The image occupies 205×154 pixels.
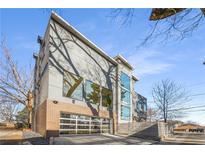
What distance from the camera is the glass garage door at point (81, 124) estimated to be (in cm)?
1072

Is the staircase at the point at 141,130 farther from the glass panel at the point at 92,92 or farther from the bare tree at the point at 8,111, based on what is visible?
the bare tree at the point at 8,111

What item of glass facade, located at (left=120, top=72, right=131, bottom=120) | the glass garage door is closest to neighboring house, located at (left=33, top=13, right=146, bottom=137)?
the glass garage door

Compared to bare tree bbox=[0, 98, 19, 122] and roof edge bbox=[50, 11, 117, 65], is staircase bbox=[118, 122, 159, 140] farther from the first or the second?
bare tree bbox=[0, 98, 19, 122]

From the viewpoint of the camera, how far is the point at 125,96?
17.8 meters

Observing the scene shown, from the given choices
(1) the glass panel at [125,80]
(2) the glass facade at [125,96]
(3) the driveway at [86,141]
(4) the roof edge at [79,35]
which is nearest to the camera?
(3) the driveway at [86,141]

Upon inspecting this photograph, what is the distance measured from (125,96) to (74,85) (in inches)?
277

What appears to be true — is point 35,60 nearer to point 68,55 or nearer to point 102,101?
point 68,55

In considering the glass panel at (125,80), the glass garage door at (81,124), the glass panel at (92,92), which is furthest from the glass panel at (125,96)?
the glass panel at (92,92)

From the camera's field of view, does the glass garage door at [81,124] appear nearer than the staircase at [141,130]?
Yes

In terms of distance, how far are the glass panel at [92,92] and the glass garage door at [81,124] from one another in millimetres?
925

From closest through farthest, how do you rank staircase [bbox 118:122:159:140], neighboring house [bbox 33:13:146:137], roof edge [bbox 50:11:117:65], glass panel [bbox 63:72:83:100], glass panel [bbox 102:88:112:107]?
1. neighboring house [bbox 33:13:146:137]
2. roof edge [bbox 50:11:117:65]
3. glass panel [bbox 63:72:83:100]
4. staircase [bbox 118:122:159:140]
5. glass panel [bbox 102:88:112:107]

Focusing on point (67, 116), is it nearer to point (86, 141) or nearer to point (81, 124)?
point (81, 124)

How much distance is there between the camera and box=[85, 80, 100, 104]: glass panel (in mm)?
12602

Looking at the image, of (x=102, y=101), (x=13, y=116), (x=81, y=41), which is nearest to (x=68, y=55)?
(x=81, y=41)
